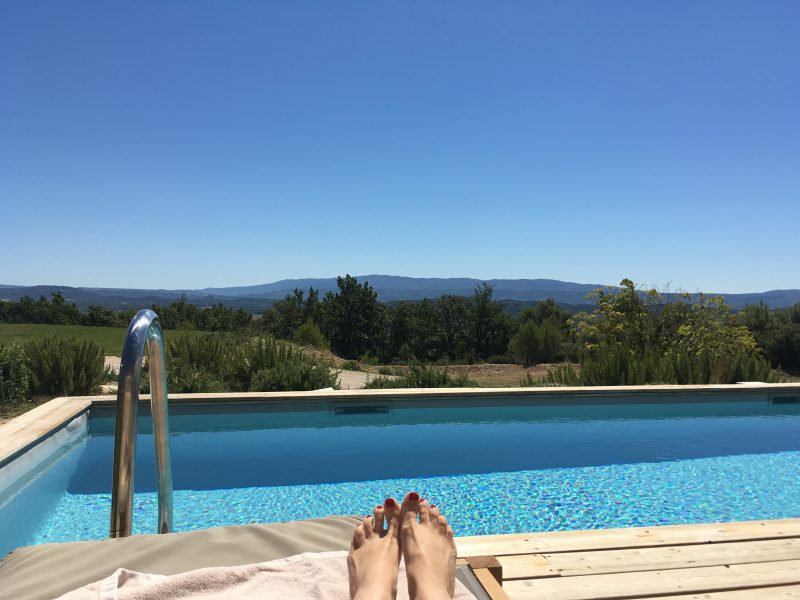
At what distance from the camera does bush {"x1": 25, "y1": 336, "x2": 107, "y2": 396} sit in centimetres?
605

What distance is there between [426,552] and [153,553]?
71cm

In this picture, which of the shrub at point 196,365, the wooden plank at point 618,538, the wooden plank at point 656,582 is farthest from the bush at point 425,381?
the wooden plank at point 656,582

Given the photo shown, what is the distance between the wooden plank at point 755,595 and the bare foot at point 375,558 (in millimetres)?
881

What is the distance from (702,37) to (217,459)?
342 inches

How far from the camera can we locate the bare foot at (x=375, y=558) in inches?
50.4

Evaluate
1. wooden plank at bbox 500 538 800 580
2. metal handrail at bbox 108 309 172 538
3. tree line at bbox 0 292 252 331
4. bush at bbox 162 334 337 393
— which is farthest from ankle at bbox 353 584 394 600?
tree line at bbox 0 292 252 331

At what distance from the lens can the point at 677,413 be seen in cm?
611

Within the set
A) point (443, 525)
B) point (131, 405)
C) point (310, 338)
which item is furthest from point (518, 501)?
point (310, 338)

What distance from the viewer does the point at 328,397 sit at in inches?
215

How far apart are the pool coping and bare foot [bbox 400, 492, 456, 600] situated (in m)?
3.20

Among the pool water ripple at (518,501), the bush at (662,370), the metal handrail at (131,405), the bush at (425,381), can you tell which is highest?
the metal handrail at (131,405)

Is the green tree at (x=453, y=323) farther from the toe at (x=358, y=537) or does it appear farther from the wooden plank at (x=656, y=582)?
the toe at (x=358, y=537)

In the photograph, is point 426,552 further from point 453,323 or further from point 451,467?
point 453,323

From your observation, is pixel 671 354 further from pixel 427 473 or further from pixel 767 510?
pixel 427 473
